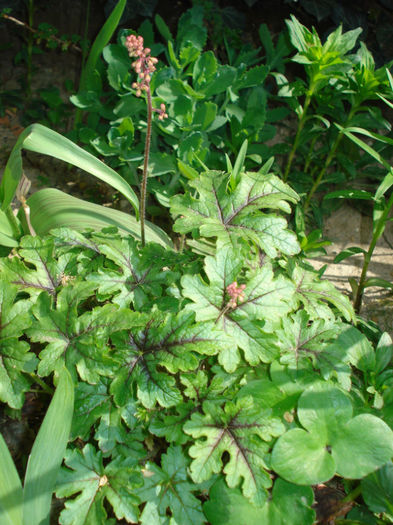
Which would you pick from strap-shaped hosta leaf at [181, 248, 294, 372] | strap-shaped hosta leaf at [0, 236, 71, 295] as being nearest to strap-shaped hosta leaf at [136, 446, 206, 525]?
strap-shaped hosta leaf at [181, 248, 294, 372]

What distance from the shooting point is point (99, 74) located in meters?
2.26

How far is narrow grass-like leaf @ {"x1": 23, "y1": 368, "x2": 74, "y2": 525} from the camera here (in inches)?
42.5

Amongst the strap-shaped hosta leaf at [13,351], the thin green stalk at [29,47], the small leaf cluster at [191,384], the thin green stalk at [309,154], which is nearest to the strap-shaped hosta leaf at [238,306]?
the small leaf cluster at [191,384]

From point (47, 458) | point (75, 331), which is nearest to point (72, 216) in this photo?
point (75, 331)

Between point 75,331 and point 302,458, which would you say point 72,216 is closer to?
point 75,331

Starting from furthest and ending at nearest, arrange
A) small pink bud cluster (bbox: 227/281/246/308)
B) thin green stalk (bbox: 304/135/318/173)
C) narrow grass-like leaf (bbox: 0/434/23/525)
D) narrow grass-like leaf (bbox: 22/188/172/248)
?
thin green stalk (bbox: 304/135/318/173), narrow grass-like leaf (bbox: 22/188/172/248), small pink bud cluster (bbox: 227/281/246/308), narrow grass-like leaf (bbox: 0/434/23/525)

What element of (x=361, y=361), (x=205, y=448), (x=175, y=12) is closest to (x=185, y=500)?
(x=205, y=448)

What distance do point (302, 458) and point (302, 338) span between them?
1.23 ft

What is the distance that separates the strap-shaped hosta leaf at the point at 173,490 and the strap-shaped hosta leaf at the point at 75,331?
316 mm

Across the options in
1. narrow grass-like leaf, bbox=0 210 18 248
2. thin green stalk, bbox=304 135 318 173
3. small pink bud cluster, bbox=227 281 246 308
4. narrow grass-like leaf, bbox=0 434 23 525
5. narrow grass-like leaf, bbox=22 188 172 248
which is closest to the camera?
narrow grass-like leaf, bbox=0 434 23 525

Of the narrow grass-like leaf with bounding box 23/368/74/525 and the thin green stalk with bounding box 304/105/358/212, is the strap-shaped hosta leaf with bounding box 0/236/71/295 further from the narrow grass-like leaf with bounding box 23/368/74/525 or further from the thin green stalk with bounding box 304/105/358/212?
the thin green stalk with bounding box 304/105/358/212

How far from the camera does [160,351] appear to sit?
1312mm

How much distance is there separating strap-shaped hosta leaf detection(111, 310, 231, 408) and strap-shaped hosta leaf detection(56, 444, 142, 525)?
0.18 meters

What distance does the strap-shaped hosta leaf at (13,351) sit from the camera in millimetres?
1237
